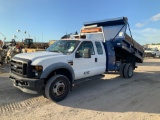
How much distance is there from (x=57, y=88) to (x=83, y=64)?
1.52 m

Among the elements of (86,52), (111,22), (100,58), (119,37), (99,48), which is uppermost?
(111,22)

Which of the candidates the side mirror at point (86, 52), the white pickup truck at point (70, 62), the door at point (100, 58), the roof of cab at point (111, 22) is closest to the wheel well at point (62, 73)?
the white pickup truck at point (70, 62)

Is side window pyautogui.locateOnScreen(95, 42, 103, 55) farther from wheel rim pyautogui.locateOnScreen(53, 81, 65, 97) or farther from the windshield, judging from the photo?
wheel rim pyautogui.locateOnScreen(53, 81, 65, 97)

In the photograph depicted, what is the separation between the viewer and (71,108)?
5.08 meters

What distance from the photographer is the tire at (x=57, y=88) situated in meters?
5.34

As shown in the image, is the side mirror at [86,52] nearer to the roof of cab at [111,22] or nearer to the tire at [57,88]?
the tire at [57,88]

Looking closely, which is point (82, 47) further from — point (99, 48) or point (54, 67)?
point (54, 67)

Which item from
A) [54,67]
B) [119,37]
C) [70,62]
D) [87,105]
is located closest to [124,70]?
[119,37]

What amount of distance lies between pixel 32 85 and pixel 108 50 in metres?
4.17

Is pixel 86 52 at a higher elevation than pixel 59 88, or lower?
higher

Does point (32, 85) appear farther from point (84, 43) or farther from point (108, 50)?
point (108, 50)

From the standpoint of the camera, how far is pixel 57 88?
5.52 metres

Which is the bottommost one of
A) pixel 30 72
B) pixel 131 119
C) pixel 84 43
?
pixel 131 119

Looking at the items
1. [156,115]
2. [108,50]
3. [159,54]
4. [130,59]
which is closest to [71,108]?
[156,115]
